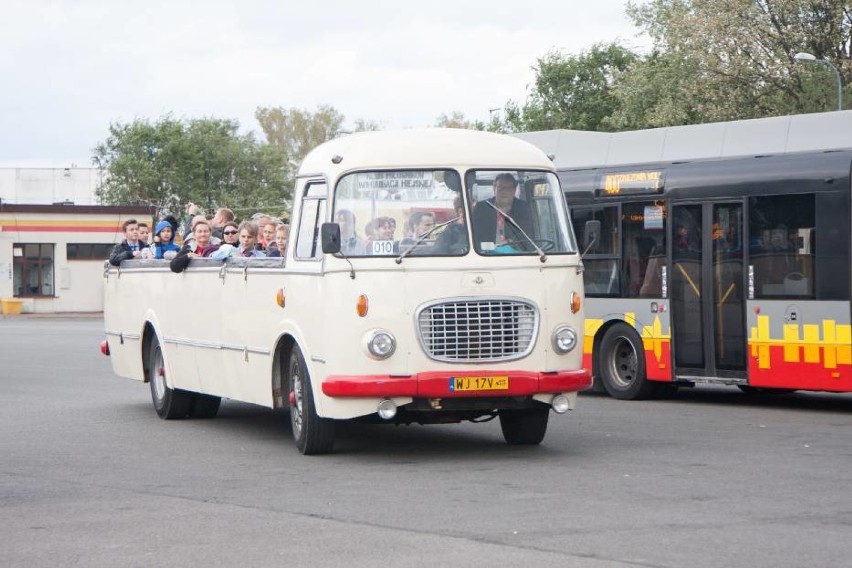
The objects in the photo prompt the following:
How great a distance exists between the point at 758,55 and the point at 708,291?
3308 cm

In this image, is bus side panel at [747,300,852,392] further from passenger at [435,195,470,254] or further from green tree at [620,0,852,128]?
green tree at [620,0,852,128]

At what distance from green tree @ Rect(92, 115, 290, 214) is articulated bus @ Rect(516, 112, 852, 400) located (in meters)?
69.6

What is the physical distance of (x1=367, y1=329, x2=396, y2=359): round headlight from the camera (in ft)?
41.3

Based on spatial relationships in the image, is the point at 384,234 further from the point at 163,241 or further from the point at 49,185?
the point at 49,185

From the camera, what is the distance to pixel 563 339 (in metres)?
13.0

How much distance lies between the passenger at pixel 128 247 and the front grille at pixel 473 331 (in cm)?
689

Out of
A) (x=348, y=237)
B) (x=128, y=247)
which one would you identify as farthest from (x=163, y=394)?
(x=348, y=237)

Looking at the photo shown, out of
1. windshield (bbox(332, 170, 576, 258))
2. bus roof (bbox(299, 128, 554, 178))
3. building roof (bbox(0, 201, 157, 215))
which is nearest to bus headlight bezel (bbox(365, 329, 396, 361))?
windshield (bbox(332, 170, 576, 258))

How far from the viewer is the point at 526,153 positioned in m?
13.7

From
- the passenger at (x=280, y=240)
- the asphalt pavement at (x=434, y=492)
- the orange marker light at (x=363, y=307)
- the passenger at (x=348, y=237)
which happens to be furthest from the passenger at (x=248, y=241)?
the orange marker light at (x=363, y=307)

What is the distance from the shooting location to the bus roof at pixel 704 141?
17859 millimetres

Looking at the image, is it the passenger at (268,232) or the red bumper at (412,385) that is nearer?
the red bumper at (412,385)

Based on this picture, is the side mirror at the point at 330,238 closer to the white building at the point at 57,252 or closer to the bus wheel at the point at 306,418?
the bus wheel at the point at 306,418

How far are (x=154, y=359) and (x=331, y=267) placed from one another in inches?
213
